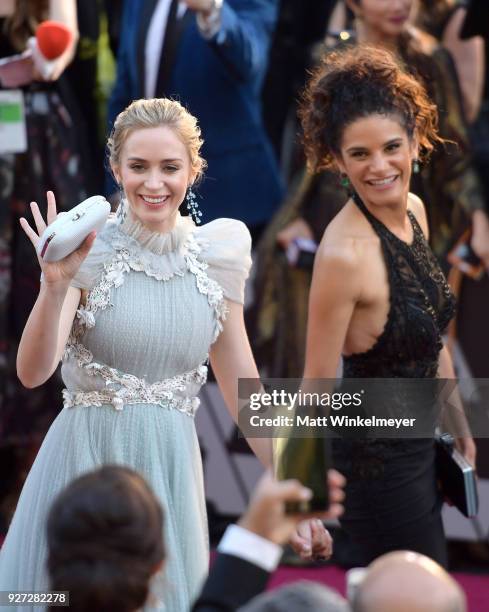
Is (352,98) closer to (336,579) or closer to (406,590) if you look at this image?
(406,590)

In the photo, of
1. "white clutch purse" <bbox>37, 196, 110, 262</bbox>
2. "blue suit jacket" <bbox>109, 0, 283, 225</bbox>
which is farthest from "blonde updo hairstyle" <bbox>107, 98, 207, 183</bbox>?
"blue suit jacket" <bbox>109, 0, 283, 225</bbox>

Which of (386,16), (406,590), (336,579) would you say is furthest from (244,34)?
(406,590)

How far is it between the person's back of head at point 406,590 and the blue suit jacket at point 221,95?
2974 mm

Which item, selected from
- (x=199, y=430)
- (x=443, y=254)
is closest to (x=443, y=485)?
(x=443, y=254)

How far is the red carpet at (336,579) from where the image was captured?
4965 mm

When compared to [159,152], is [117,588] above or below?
below

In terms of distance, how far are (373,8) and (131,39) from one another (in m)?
0.90

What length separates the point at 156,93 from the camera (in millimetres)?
5023

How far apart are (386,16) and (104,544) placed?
3124 millimetres

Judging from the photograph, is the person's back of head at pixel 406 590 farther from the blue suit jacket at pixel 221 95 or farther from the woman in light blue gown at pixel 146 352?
the blue suit jacket at pixel 221 95

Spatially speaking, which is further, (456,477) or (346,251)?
(456,477)

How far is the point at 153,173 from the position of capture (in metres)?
3.36

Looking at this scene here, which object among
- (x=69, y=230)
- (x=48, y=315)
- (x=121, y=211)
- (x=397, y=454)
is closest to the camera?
(x=69, y=230)

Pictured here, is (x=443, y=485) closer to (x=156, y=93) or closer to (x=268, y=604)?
(x=268, y=604)
